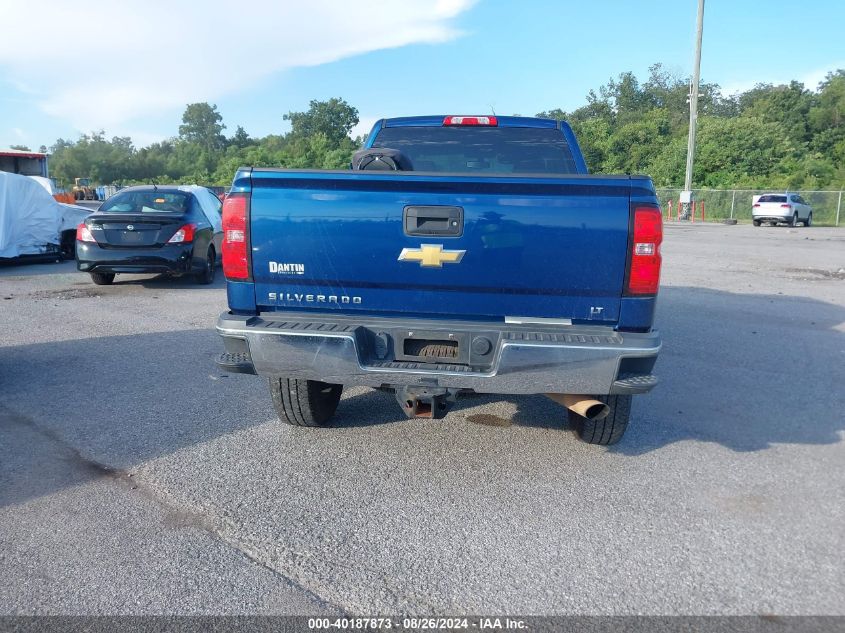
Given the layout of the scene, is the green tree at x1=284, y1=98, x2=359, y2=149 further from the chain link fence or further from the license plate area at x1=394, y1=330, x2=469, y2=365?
the license plate area at x1=394, y1=330, x2=469, y2=365

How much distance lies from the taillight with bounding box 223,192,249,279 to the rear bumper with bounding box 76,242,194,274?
6.98 m

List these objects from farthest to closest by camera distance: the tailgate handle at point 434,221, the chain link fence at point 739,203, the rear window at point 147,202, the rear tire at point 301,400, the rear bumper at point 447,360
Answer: the chain link fence at point 739,203, the rear window at point 147,202, the rear tire at point 301,400, the tailgate handle at point 434,221, the rear bumper at point 447,360

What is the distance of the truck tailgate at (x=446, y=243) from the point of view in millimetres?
3531

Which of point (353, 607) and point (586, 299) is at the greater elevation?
point (586, 299)

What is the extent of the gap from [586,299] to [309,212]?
5.03 ft

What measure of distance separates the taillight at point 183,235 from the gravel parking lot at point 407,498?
393 centimetres

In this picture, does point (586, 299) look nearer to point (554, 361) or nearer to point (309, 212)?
point (554, 361)

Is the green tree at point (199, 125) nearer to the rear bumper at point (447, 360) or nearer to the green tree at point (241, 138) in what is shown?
the green tree at point (241, 138)

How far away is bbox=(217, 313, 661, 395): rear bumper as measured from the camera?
3.48 meters

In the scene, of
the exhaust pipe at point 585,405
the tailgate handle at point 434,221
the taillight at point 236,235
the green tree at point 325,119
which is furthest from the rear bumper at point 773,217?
the green tree at point 325,119

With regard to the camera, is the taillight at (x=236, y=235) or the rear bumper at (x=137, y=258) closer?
the taillight at (x=236, y=235)

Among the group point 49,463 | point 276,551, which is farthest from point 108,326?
point 276,551

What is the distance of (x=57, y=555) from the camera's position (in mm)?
3104

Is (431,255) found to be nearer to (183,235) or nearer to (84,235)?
(183,235)
